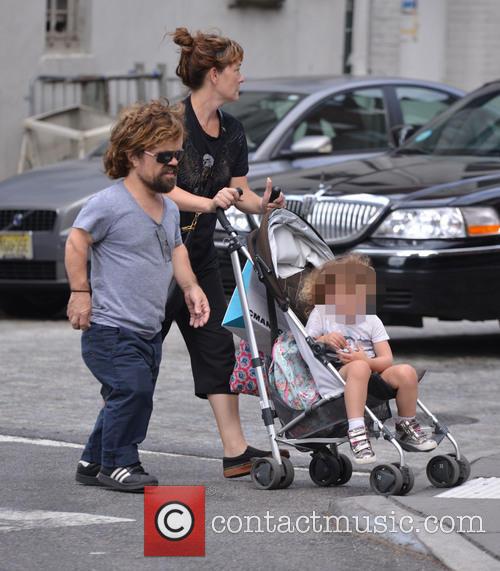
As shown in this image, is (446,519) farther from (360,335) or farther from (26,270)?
(26,270)

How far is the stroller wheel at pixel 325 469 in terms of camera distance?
706 cm

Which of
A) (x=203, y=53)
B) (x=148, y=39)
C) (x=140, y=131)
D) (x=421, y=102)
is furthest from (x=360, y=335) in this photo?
(x=148, y=39)

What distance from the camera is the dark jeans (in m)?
6.80

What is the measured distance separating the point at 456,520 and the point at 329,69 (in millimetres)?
17656

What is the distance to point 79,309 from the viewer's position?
6.73 metres

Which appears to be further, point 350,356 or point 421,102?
point 421,102

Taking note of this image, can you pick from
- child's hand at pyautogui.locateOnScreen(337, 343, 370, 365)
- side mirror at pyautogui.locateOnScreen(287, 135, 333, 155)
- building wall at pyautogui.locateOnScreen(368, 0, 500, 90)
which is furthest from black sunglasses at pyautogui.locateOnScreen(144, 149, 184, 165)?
building wall at pyautogui.locateOnScreen(368, 0, 500, 90)

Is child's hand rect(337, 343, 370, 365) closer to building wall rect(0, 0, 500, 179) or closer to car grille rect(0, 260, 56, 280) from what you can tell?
car grille rect(0, 260, 56, 280)

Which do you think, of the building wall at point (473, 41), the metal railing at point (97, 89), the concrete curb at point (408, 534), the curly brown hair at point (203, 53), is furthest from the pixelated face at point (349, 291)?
the building wall at point (473, 41)

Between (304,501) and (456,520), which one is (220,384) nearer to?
(304,501)

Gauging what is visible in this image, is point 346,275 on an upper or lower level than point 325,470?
upper

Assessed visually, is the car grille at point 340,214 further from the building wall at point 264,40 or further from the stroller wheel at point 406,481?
the building wall at point 264,40

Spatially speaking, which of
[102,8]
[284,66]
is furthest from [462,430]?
[284,66]

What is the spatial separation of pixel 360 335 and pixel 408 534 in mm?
1239
